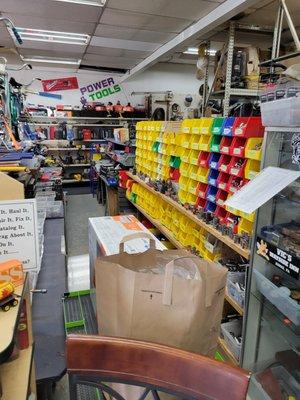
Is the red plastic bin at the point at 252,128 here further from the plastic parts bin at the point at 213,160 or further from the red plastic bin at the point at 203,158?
the red plastic bin at the point at 203,158

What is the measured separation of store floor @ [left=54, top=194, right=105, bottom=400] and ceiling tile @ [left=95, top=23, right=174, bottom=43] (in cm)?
307

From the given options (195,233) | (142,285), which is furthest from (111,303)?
(195,233)

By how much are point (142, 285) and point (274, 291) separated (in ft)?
2.98

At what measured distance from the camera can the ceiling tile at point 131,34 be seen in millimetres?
4407

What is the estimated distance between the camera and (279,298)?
157cm

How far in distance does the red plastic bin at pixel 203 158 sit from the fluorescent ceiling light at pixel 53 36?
337 centimetres

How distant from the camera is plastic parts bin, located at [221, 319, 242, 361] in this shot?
2061mm

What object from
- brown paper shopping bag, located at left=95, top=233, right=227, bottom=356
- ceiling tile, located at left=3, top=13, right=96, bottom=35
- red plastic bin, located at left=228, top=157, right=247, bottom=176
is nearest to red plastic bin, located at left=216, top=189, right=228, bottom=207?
red plastic bin, located at left=228, top=157, right=247, bottom=176

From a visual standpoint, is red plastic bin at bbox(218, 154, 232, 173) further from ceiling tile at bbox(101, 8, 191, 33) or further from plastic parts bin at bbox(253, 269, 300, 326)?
ceiling tile at bbox(101, 8, 191, 33)

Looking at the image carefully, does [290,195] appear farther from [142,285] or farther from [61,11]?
[61,11]

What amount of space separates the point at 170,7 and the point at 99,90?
5367 mm

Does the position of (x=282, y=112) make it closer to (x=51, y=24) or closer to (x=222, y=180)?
(x=222, y=180)

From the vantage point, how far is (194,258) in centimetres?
112

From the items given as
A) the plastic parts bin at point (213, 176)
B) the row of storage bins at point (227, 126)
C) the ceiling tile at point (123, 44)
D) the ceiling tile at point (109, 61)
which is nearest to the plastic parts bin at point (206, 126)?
the row of storage bins at point (227, 126)
